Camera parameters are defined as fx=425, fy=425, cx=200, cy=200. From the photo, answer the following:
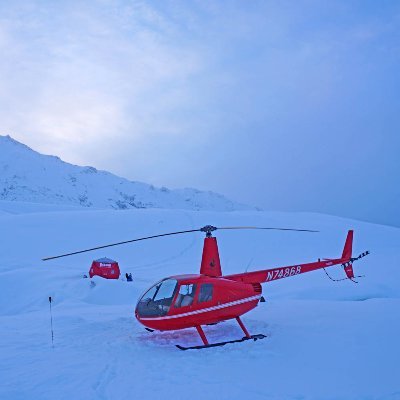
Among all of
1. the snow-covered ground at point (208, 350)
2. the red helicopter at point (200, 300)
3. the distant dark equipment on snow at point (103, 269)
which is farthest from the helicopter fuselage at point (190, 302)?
the distant dark equipment on snow at point (103, 269)

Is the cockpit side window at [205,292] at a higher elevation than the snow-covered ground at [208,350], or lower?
higher

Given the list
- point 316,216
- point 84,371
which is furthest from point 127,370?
point 316,216

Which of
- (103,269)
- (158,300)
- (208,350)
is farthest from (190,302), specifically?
(103,269)

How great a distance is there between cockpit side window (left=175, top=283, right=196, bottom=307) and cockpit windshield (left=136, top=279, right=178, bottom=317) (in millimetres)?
148

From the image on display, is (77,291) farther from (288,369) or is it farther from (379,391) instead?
(379,391)

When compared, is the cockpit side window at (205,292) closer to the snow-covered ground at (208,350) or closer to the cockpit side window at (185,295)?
the cockpit side window at (185,295)

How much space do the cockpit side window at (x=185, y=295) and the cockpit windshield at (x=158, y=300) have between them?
0.49ft

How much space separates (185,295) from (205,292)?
1.53ft

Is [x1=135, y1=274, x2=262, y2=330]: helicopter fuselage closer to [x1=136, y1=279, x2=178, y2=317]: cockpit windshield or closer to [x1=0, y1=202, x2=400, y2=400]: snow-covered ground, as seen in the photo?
[x1=136, y1=279, x2=178, y2=317]: cockpit windshield

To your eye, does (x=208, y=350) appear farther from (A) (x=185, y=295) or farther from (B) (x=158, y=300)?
(B) (x=158, y=300)

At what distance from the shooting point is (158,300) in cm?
978

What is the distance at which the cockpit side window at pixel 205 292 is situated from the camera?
9.60 metres

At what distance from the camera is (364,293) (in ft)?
60.6

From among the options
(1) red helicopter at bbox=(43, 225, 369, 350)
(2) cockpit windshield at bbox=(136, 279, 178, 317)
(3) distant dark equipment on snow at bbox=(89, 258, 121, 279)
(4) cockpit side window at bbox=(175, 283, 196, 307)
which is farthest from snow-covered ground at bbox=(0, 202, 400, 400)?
(3) distant dark equipment on snow at bbox=(89, 258, 121, 279)
